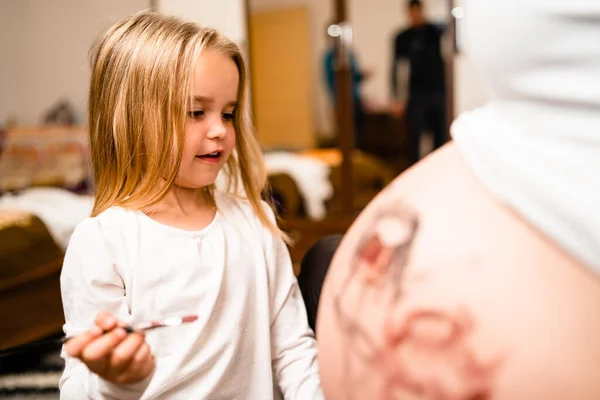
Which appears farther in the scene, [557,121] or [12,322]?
[12,322]

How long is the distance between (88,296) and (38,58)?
449cm

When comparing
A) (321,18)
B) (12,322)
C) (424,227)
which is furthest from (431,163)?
(321,18)

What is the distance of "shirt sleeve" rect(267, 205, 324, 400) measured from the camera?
0.92m

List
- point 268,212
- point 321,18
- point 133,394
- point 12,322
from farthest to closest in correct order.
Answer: point 321,18 < point 12,322 < point 268,212 < point 133,394

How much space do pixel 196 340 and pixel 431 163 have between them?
41cm

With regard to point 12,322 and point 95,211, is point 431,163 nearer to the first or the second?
point 95,211

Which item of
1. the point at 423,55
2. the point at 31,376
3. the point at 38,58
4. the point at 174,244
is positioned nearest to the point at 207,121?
the point at 174,244

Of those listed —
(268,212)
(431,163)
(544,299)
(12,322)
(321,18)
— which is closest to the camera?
(544,299)

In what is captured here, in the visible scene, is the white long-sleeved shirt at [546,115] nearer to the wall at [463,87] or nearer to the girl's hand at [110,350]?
the girl's hand at [110,350]

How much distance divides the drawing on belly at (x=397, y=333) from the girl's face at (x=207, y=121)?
1.06 ft

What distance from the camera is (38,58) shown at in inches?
184

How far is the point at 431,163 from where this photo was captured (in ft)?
2.07

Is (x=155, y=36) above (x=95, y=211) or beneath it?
above

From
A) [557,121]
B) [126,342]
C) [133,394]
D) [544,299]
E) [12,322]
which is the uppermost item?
[557,121]
